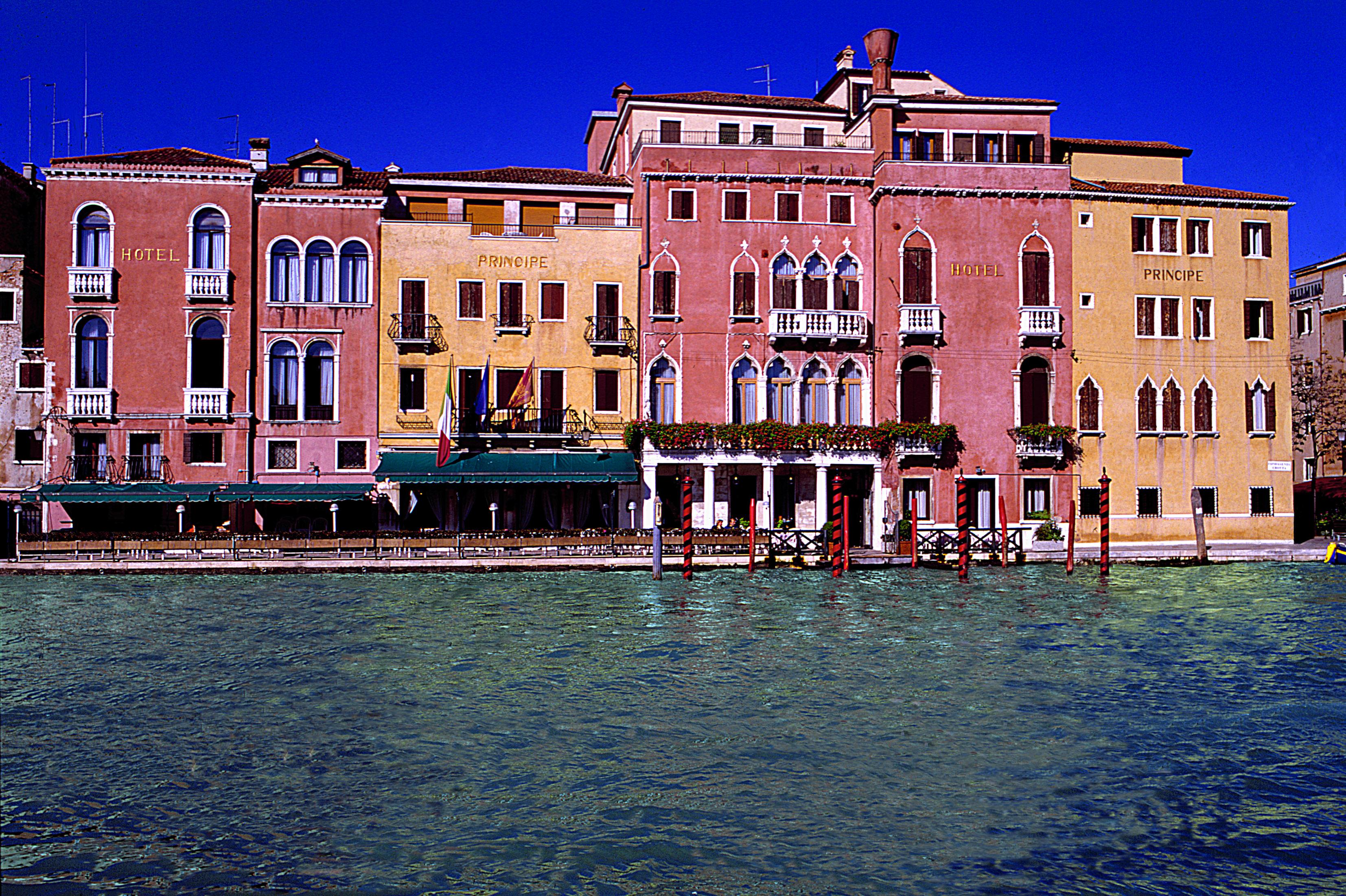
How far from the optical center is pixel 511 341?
113 ft

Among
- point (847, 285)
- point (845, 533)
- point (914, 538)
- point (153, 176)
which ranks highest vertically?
point (153, 176)

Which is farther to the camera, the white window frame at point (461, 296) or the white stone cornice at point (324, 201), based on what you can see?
the white window frame at point (461, 296)

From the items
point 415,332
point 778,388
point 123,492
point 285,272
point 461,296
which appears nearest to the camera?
point 123,492

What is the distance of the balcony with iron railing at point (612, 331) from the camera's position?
34469 millimetres

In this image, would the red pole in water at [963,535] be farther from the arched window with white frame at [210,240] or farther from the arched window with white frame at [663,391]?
the arched window with white frame at [210,240]

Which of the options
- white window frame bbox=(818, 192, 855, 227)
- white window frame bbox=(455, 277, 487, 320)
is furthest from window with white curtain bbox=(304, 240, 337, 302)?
white window frame bbox=(818, 192, 855, 227)

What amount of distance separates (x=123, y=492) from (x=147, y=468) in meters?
1.72

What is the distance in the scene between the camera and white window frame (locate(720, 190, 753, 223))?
35.0m

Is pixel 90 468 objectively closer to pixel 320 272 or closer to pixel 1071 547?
pixel 320 272

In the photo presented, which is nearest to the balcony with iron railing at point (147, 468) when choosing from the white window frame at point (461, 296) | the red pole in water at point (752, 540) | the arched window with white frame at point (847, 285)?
the white window frame at point (461, 296)

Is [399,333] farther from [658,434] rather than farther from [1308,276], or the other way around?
[1308,276]

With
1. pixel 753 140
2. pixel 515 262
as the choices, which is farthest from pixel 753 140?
pixel 515 262

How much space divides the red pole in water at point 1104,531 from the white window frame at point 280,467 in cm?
2261

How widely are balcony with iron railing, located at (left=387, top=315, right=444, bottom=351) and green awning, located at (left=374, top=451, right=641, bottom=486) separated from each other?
125 inches
